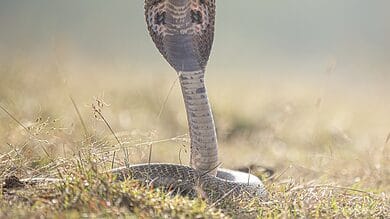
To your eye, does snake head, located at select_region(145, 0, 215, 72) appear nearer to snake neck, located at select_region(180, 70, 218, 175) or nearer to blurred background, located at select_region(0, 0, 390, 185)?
snake neck, located at select_region(180, 70, 218, 175)

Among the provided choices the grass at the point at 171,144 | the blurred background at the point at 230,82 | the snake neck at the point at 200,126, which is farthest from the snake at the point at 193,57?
the blurred background at the point at 230,82

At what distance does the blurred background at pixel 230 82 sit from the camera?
24.8 ft

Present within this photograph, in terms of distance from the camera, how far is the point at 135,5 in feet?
91.4

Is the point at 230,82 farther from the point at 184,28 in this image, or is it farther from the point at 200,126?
the point at 200,126

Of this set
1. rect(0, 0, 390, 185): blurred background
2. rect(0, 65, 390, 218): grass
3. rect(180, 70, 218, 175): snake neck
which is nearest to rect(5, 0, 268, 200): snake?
rect(180, 70, 218, 175): snake neck

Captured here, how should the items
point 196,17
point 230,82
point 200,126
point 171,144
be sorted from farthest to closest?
point 230,82 → point 171,144 → point 196,17 → point 200,126

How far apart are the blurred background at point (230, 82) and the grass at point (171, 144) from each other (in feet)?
0.10

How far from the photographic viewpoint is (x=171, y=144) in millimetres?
8414

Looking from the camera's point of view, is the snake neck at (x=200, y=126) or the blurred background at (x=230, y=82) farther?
the blurred background at (x=230, y=82)

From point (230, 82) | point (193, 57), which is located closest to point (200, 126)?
point (193, 57)

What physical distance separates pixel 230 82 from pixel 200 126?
27.4ft

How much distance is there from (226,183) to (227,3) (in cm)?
2683

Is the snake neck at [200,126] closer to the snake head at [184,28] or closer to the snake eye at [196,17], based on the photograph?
the snake head at [184,28]

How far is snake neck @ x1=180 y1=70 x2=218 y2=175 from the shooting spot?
5.58 meters
